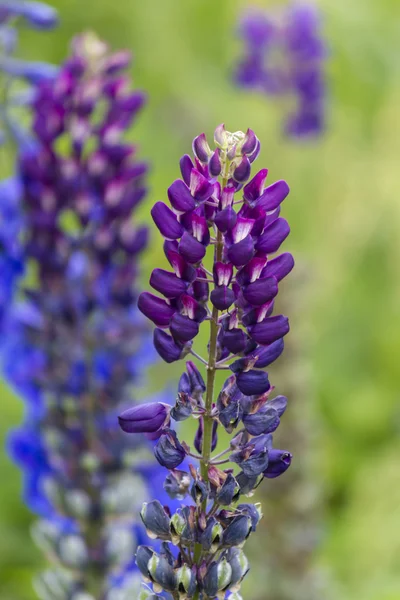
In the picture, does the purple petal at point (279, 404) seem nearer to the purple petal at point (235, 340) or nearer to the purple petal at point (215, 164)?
the purple petal at point (235, 340)

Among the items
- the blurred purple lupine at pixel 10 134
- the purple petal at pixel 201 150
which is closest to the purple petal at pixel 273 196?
the purple petal at pixel 201 150

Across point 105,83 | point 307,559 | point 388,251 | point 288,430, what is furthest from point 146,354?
point 388,251

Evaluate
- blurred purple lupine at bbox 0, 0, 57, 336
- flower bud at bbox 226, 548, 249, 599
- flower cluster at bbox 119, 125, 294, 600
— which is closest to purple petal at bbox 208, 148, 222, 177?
flower cluster at bbox 119, 125, 294, 600

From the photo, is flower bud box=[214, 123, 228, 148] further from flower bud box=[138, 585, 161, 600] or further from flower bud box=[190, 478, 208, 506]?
flower bud box=[138, 585, 161, 600]

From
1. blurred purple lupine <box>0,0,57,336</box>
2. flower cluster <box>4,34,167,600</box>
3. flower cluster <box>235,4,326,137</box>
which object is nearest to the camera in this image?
flower cluster <box>4,34,167,600</box>

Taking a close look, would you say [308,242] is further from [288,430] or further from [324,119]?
[288,430]

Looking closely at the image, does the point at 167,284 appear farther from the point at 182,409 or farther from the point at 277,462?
the point at 277,462

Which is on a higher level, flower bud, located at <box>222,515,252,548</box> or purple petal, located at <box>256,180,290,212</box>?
purple petal, located at <box>256,180,290,212</box>
